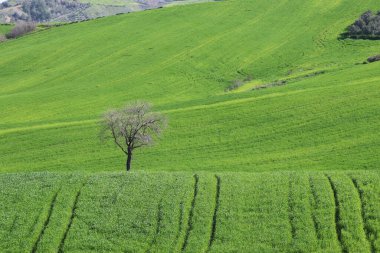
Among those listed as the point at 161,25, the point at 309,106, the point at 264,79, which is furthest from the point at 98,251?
the point at 161,25

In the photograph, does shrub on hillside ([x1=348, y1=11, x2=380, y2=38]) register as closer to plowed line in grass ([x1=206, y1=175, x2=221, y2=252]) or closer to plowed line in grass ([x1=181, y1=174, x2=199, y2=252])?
plowed line in grass ([x1=206, y1=175, x2=221, y2=252])

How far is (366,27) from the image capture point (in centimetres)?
9706

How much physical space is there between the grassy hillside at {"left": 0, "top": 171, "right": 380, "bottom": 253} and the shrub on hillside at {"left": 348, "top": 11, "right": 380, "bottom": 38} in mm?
68818

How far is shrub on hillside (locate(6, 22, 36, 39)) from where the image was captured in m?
130

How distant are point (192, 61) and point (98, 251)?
69.0m

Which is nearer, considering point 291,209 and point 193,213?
point 291,209

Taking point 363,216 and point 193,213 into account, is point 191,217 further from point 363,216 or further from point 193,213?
point 363,216

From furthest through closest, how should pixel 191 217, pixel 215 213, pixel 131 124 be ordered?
pixel 131 124
pixel 215 213
pixel 191 217

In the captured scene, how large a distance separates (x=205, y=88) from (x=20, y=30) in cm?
7038

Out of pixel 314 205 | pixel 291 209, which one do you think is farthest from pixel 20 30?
pixel 314 205

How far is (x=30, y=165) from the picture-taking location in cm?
5409

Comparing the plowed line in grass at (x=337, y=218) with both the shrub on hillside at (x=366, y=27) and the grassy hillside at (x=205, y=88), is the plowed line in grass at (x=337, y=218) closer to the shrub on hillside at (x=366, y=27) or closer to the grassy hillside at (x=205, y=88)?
the grassy hillside at (x=205, y=88)

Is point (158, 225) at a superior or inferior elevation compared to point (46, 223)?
inferior

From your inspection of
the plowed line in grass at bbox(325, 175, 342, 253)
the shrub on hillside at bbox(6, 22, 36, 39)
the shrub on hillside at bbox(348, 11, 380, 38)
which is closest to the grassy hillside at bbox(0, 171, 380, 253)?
the plowed line in grass at bbox(325, 175, 342, 253)
